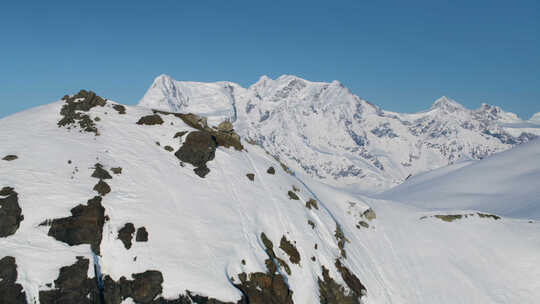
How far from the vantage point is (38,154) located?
127ft

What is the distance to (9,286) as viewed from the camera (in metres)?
25.9

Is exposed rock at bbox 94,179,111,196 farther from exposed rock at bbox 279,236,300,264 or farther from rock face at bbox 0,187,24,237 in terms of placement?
exposed rock at bbox 279,236,300,264

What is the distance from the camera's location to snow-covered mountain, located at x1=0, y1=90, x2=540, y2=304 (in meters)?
29.6

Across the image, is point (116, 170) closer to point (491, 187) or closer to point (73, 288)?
point (73, 288)

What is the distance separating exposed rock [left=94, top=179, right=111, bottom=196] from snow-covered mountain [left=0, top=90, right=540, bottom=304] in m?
0.28

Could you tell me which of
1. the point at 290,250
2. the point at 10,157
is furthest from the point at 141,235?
the point at 10,157

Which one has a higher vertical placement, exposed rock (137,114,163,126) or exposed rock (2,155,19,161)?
exposed rock (137,114,163,126)

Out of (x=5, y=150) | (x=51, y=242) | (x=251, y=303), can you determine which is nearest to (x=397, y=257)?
(x=251, y=303)

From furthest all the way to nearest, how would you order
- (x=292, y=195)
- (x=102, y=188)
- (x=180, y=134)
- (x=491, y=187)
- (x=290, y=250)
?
(x=491, y=187) → (x=292, y=195) → (x=180, y=134) → (x=290, y=250) → (x=102, y=188)

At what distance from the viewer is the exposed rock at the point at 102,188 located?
35844 millimetres

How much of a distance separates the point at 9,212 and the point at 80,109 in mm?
24204

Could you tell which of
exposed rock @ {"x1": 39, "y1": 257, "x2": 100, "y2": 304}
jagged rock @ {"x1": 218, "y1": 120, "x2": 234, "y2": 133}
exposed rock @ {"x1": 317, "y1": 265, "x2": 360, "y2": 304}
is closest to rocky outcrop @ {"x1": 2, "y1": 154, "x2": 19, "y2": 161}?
exposed rock @ {"x1": 39, "y1": 257, "x2": 100, "y2": 304}

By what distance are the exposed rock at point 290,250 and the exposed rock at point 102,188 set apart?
20.5 m

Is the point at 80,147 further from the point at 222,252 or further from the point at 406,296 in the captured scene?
the point at 406,296
